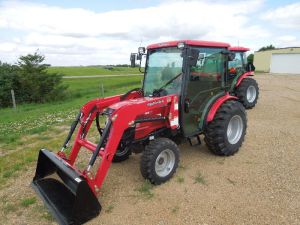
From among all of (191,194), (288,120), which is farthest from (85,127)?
(288,120)

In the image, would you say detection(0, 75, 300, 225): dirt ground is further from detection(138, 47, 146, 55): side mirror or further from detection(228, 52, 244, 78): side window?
detection(228, 52, 244, 78): side window

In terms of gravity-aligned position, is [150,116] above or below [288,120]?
above

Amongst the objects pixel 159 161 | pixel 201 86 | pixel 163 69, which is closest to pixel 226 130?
pixel 201 86

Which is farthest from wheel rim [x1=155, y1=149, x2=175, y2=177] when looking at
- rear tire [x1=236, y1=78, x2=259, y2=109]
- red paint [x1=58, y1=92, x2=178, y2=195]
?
rear tire [x1=236, y1=78, x2=259, y2=109]

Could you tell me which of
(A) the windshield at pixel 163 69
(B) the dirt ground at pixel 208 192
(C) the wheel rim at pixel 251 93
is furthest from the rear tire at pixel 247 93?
(A) the windshield at pixel 163 69

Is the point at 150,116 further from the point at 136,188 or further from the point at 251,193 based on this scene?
the point at 251,193

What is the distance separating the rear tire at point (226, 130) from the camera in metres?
5.39

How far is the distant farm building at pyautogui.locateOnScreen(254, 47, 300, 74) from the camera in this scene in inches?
1399

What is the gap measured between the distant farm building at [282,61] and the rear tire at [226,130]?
33.9 metres

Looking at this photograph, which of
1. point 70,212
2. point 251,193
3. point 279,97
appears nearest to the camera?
point 70,212

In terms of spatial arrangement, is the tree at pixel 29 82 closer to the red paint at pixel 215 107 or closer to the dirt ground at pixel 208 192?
the dirt ground at pixel 208 192

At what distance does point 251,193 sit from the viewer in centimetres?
439

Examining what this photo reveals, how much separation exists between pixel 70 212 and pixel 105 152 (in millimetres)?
898

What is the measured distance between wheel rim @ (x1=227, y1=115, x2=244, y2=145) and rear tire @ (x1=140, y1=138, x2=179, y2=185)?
1.65 m
